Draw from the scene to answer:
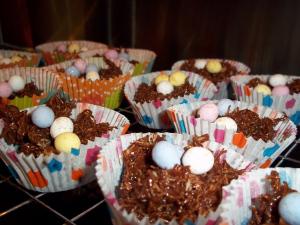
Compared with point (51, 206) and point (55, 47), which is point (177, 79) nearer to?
point (51, 206)

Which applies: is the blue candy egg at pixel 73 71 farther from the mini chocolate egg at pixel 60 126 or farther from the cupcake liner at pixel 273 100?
the cupcake liner at pixel 273 100

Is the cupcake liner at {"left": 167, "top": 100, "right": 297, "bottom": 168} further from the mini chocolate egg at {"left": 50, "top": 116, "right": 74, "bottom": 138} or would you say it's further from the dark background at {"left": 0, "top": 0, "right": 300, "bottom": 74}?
the dark background at {"left": 0, "top": 0, "right": 300, "bottom": 74}

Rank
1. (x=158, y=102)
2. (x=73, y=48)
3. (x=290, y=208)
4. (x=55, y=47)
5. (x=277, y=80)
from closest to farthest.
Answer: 1. (x=290, y=208)
2. (x=158, y=102)
3. (x=277, y=80)
4. (x=73, y=48)
5. (x=55, y=47)

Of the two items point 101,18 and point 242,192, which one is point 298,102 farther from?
point 101,18

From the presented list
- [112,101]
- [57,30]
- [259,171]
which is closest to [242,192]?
[259,171]

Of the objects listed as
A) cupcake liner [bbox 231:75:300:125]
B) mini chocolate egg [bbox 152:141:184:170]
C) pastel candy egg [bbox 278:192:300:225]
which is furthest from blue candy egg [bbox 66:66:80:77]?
pastel candy egg [bbox 278:192:300:225]

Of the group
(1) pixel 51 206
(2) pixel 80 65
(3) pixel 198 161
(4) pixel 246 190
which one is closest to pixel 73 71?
(2) pixel 80 65
